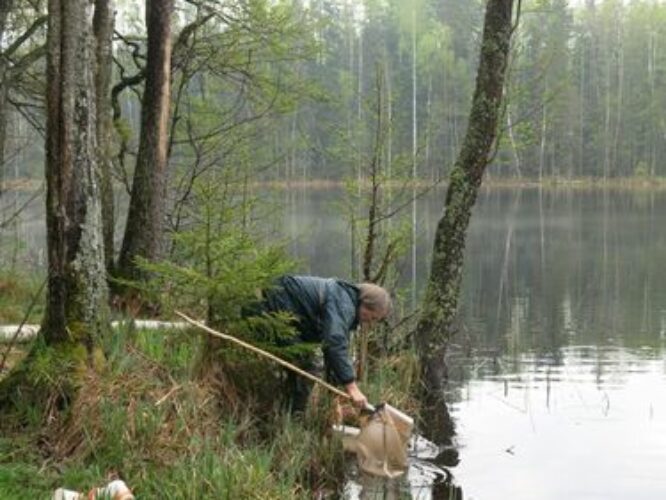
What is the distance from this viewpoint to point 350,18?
84.4 meters

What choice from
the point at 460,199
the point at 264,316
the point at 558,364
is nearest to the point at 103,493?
the point at 264,316

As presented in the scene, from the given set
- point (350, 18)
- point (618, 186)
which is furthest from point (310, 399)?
point (350, 18)

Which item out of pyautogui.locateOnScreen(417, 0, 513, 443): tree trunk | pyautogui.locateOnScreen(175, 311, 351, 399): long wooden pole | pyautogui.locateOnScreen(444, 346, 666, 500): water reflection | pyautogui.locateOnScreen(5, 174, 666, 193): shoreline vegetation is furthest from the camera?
pyautogui.locateOnScreen(5, 174, 666, 193): shoreline vegetation

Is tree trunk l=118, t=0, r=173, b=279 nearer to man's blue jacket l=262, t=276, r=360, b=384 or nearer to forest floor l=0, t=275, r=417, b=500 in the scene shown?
forest floor l=0, t=275, r=417, b=500

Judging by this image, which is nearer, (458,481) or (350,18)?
(458,481)

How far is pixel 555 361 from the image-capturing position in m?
14.1

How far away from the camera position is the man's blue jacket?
22.7ft

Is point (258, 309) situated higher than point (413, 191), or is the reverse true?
point (413, 191)

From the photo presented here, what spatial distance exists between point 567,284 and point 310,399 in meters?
15.7

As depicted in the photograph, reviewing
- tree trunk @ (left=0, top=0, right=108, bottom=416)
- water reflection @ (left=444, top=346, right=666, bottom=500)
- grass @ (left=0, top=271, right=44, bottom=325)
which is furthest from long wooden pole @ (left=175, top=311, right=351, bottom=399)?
grass @ (left=0, top=271, right=44, bottom=325)

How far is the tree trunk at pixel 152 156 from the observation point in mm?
10758

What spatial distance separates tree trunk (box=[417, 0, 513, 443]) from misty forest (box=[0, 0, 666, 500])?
3 cm

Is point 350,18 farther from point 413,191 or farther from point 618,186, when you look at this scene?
point 413,191

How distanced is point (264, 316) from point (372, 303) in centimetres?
82
